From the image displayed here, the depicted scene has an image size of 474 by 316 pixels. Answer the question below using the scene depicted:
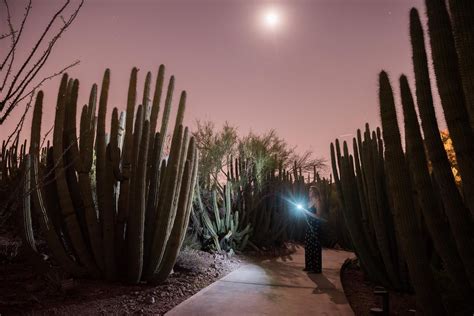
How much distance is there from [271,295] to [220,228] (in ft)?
11.8

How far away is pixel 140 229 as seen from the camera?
3.90 metres

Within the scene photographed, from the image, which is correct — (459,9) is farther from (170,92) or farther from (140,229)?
(170,92)

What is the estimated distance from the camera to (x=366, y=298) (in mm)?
4355

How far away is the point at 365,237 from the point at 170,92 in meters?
3.94

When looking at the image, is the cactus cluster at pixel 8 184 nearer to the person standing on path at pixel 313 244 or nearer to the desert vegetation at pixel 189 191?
the desert vegetation at pixel 189 191

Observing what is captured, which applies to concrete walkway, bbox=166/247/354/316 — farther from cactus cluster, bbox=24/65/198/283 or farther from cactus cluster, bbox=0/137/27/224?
cactus cluster, bbox=0/137/27/224

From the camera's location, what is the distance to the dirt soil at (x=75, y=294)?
121 inches

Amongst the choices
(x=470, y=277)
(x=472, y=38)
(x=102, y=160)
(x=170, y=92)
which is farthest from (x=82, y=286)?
(x=472, y=38)

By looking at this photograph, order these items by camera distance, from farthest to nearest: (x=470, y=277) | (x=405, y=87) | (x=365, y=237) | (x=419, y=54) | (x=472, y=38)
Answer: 1. (x=365, y=237)
2. (x=405, y=87)
3. (x=419, y=54)
4. (x=470, y=277)
5. (x=472, y=38)

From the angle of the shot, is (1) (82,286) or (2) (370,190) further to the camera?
(2) (370,190)

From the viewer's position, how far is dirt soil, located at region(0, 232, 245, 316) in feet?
10.1

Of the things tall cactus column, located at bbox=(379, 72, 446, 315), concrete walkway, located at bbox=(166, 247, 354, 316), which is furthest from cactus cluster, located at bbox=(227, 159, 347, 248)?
tall cactus column, located at bbox=(379, 72, 446, 315)

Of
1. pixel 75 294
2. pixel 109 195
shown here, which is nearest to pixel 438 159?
pixel 109 195

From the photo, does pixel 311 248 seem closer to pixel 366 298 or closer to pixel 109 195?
pixel 366 298
